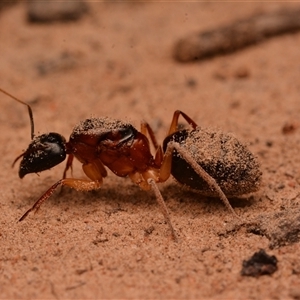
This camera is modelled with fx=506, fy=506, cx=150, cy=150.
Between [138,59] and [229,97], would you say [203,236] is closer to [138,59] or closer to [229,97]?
[229,97]

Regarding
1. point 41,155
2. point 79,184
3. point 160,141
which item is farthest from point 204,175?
point 160,141

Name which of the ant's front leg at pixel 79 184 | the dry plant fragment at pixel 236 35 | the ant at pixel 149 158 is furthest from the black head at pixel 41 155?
the dry plant fragment at pixel 236 35

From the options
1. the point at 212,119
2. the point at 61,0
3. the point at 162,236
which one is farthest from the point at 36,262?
the point at 61,0

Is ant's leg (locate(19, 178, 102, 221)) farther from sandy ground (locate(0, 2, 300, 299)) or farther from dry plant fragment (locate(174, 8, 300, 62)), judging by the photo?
dry plant fragment (locate(174, 8, 300, 62))

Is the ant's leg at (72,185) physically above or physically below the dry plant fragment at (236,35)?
below

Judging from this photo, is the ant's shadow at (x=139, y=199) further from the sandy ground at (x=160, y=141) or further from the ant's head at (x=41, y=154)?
the ant's head at (x=41, y=154)

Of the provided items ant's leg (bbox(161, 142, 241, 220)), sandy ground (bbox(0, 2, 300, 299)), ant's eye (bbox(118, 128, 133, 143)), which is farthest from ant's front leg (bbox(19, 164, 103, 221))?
ant's leg (bbox(161, 142, 241, 220))

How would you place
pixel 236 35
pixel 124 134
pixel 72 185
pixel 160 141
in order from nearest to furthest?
pixel 72 185, pixel 124 134, pixel 160 141, pixel 236 35

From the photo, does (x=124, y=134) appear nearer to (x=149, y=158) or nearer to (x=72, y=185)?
(x=149, y=158)
